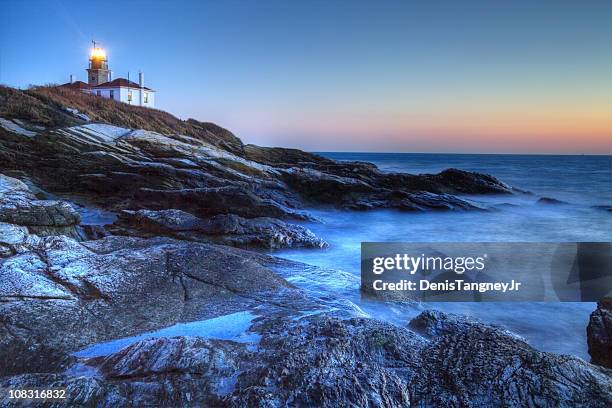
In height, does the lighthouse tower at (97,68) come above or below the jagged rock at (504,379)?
above

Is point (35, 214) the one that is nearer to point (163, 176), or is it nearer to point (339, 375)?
point (339, 375)

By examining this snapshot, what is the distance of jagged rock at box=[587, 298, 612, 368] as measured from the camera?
15.6 ft

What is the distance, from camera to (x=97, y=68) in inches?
1823

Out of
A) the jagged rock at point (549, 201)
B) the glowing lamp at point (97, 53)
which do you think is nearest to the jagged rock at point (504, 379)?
the jagged rock at point (549, 201)

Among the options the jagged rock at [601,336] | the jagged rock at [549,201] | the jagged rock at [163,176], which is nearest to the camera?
the jagged rock at [601,336]

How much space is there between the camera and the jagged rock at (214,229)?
31.8ft

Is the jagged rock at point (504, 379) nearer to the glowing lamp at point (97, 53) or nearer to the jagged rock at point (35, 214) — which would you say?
the jagged rock at point (35, 214)

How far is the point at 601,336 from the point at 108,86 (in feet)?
153

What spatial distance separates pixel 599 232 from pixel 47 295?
60.0 ft

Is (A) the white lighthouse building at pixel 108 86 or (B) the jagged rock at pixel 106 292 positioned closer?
(B) the jagged rock at pixel 106 292

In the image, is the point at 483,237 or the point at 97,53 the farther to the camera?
the point at 97,53

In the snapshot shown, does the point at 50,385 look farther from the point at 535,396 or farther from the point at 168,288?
the point at 535,396

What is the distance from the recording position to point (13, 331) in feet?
13.3

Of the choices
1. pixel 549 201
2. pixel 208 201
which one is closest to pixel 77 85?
pixel 208 201
